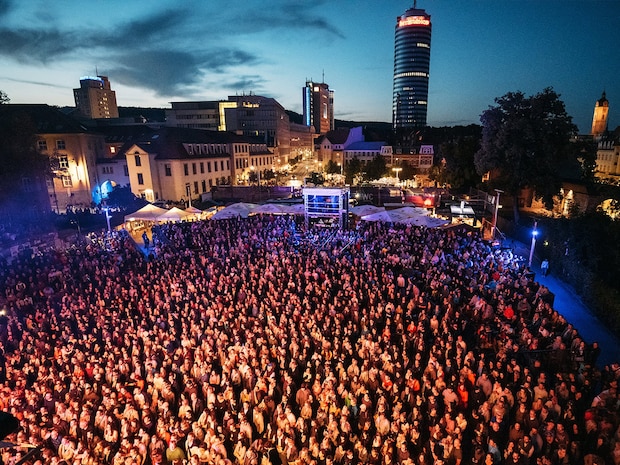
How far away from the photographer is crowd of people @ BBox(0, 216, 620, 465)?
656cm

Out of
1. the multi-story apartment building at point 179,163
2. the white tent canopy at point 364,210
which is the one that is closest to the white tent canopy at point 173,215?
the white tent canopy at point 364,210

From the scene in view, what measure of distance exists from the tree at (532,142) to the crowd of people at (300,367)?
15.2 metres

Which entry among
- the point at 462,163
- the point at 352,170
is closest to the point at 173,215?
the point at 462,163

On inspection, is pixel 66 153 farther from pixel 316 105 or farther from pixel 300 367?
pixel 316 105

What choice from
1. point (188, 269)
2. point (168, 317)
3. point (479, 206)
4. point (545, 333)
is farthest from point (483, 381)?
point (479, 206)

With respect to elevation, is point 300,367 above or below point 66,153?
below

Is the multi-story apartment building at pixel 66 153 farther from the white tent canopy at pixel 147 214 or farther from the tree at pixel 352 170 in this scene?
the tree at pixel 352 170

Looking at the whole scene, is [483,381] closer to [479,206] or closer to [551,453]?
[551,453]

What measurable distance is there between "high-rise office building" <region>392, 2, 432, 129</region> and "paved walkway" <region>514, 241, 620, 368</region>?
122m

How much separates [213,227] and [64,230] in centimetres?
1055

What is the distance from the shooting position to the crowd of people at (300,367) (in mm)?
6559

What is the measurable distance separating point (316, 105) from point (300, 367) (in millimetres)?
185684

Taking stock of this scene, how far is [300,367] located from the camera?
8945 millimetres

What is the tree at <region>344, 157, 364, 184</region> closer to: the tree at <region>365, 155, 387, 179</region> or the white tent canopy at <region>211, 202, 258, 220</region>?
the tree at <region>365, 155, 387, 179</region>
